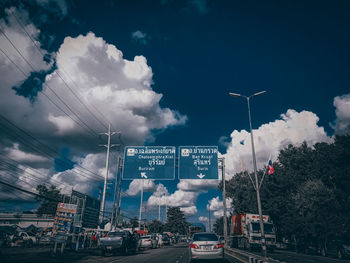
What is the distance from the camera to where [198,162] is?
831 inches

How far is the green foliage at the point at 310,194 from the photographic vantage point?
27638 mm

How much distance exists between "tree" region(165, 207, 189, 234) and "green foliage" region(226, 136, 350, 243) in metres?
90.7

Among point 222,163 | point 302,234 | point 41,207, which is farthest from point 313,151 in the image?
point 41,207

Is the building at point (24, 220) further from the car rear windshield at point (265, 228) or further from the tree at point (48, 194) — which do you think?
the car rear windshield at point (265, 228)

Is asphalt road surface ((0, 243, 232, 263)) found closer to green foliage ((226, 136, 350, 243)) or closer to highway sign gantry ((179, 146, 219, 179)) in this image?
highway sign gantry ((179, 146, 219, 179))

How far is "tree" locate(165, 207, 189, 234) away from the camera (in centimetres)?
13300

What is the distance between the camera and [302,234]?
96.5 feet

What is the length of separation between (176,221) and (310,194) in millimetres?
110193

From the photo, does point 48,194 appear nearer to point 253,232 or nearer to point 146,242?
→ point 146,242

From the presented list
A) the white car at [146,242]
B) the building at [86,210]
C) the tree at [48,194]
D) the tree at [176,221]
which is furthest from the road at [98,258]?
the tree at [176,221]

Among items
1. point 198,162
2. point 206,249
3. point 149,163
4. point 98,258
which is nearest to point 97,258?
point 98,258

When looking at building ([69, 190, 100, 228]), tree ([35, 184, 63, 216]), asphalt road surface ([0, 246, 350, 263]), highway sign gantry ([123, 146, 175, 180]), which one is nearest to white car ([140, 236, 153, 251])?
building ([69, 190, 100, 228])

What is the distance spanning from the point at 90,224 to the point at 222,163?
27.0 m

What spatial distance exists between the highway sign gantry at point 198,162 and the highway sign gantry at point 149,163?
3.02ft
